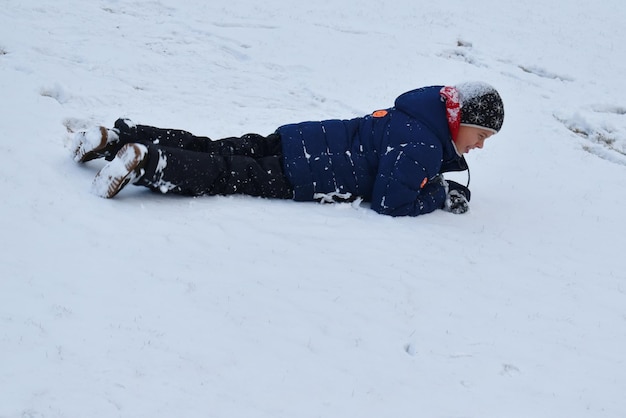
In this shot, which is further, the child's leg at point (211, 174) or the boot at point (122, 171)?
the child's leg at point (211, 174)

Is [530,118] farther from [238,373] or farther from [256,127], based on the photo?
[238,373]

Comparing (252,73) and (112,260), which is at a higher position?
(112,260)

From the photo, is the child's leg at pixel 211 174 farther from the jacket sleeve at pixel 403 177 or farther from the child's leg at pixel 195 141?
the jacket sleeve at pixel 403 177

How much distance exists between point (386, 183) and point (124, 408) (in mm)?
3343

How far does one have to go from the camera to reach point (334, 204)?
5.79 metres

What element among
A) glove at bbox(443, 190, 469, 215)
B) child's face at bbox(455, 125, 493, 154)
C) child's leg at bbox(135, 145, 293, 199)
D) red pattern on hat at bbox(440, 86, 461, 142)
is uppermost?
red pattern on hat at bbox(440, 86, 461, 142)

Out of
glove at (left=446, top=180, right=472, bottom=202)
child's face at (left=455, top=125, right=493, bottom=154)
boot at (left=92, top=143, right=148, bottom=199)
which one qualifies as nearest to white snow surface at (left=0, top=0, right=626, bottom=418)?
boot at (left=92, top=143, right=148, bottom=199)

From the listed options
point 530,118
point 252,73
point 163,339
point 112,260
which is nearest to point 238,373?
point 163,339

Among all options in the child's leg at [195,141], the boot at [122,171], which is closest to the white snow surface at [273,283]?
the boot at [122,171]

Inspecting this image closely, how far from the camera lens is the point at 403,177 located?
17.8 feet

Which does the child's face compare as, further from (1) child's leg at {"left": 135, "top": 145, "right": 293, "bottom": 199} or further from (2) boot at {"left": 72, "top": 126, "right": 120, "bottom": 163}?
(2) boot at {"left": 72, "top": 126, "right": 120, "bottom": 163}

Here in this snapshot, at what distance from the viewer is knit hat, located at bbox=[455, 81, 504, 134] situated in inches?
211

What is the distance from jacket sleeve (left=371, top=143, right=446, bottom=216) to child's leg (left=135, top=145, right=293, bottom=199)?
3.02ft

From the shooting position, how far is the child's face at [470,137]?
5.48 m
